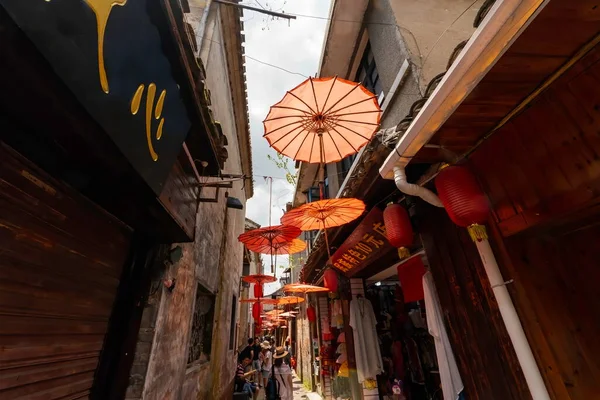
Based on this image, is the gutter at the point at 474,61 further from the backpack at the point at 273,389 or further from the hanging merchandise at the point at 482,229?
the backpack at the point at 273,389

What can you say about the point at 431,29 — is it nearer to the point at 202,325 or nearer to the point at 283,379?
the point at 202,325

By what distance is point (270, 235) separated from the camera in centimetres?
759

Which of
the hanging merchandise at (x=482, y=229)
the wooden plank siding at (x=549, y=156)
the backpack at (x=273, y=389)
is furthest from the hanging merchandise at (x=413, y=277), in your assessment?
the backpack at (x=273, y=389)

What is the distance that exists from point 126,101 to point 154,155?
630 mm

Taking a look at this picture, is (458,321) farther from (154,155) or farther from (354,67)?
(354,67)

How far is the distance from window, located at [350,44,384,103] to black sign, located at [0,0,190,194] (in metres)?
6.40

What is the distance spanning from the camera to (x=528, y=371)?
250cm

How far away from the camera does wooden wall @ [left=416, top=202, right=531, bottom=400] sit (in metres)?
2.93

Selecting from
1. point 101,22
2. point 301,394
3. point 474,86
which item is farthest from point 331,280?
point 301,394

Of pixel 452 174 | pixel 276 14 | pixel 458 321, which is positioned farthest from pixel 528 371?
pixel 276 14

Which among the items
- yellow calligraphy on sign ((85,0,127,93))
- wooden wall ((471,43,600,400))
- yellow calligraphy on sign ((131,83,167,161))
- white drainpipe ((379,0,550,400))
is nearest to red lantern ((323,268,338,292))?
white drainpipe ((379,0,550,400))

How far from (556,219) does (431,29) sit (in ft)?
18.5

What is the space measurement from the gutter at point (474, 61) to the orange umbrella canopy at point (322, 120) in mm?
1597

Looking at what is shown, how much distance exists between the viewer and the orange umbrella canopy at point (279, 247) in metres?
8.20
